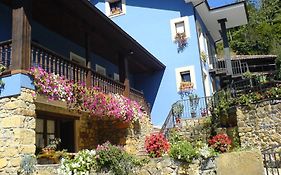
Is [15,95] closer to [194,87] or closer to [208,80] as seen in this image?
[194,87]

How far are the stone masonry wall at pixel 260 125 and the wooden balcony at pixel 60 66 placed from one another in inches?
195

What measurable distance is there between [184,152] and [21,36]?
4711 millimetres

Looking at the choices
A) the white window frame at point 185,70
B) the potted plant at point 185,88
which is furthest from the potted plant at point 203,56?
the potted plant at point 185,88

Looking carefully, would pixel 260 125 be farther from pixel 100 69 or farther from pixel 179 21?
pixel 179 21

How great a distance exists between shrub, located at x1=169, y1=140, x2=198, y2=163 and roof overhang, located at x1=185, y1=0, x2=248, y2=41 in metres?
10.1

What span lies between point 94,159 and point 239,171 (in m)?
3.70

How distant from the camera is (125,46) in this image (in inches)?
472

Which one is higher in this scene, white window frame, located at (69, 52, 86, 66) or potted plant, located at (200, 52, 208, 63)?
potted plant, located at (200, 52, 208, 63)

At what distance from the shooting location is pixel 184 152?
760 cm

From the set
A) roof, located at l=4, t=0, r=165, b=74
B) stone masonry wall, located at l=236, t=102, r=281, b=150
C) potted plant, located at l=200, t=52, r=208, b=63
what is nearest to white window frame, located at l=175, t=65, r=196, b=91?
potted plant, located at l=200, t=52, r=208, b=63

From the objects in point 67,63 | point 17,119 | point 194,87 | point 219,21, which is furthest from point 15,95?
point 219,21

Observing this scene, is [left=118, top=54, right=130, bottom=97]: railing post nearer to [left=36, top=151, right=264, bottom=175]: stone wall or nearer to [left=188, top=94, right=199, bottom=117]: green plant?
[left=188, top=94, right=199, bottom=117]: green plant

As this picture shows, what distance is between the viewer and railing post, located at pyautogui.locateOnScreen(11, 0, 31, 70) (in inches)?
259

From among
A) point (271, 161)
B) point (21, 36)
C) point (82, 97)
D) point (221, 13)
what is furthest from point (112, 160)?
point (221, 13)
